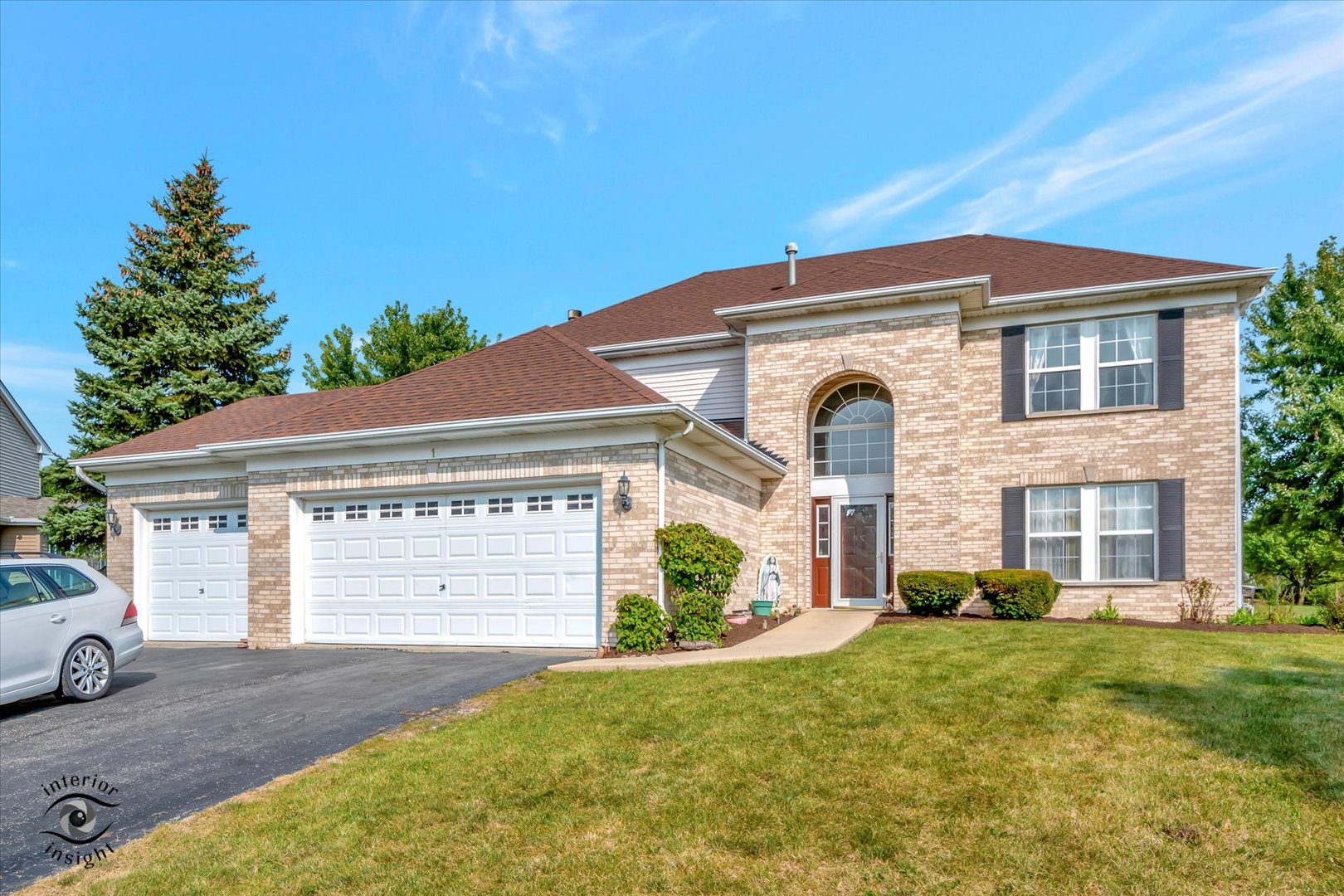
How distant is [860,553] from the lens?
1681 centimetres

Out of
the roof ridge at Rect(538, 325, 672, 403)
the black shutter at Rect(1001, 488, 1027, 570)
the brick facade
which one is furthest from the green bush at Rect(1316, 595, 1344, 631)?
the roof ridge at Rect(538, 325, 672, 403)

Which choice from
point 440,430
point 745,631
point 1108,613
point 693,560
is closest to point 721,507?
point 745,631

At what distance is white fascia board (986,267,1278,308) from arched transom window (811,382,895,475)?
2678 mm

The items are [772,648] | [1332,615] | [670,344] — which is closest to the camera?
[772,648]

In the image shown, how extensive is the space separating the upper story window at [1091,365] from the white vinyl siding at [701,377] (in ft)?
17.9

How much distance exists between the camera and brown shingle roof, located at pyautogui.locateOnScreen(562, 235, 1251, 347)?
52.3 feet

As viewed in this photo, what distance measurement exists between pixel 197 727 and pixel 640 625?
524cm

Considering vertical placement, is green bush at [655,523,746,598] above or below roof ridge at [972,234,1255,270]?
below

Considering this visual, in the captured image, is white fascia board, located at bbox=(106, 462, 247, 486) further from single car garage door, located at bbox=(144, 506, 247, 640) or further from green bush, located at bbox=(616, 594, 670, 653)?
green bush, located at bbox=(616, 594, 670, 653)

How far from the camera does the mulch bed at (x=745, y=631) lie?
38.7 feet

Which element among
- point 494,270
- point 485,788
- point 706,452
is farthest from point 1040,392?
point 494,270

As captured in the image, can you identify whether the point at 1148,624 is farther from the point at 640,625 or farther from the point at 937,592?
the point at 640,625

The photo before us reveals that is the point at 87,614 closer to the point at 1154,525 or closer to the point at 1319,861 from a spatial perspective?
the point at 1319,861

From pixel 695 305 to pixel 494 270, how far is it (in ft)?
29.2
